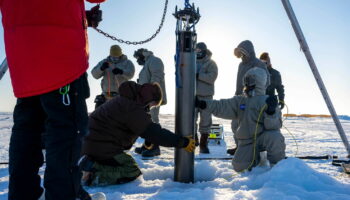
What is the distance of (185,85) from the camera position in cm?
255

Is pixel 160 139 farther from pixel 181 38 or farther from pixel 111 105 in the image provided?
pixel 181 38

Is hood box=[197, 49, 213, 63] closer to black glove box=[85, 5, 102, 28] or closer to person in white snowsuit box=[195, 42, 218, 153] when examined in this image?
person in white snowsuit box=[195, 42, 218, 153]

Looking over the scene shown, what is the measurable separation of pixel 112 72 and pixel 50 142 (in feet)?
12.0

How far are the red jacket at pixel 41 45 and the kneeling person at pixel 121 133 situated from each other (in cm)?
99

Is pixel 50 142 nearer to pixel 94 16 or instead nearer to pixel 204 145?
pixel 94 16

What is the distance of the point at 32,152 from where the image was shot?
1.57m

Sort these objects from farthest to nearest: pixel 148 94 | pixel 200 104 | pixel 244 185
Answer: pixel 200 104
pixel 148 94
pixel 244 185

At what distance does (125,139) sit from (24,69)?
1289mm

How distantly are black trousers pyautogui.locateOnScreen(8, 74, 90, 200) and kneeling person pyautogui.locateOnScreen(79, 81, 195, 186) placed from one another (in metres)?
0.85

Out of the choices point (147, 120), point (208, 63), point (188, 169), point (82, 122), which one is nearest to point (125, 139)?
point (147, 120)

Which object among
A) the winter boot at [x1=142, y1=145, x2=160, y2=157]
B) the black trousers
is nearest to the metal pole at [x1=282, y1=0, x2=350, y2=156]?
the winter boot at [x1=142, y1=145, x2=160, y2=157]

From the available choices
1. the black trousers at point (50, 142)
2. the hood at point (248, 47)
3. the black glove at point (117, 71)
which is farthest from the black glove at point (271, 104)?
the black glove at point (117, 71)

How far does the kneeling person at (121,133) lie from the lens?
7.97 feet

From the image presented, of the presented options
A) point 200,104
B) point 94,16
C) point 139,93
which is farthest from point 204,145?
point 94,16
